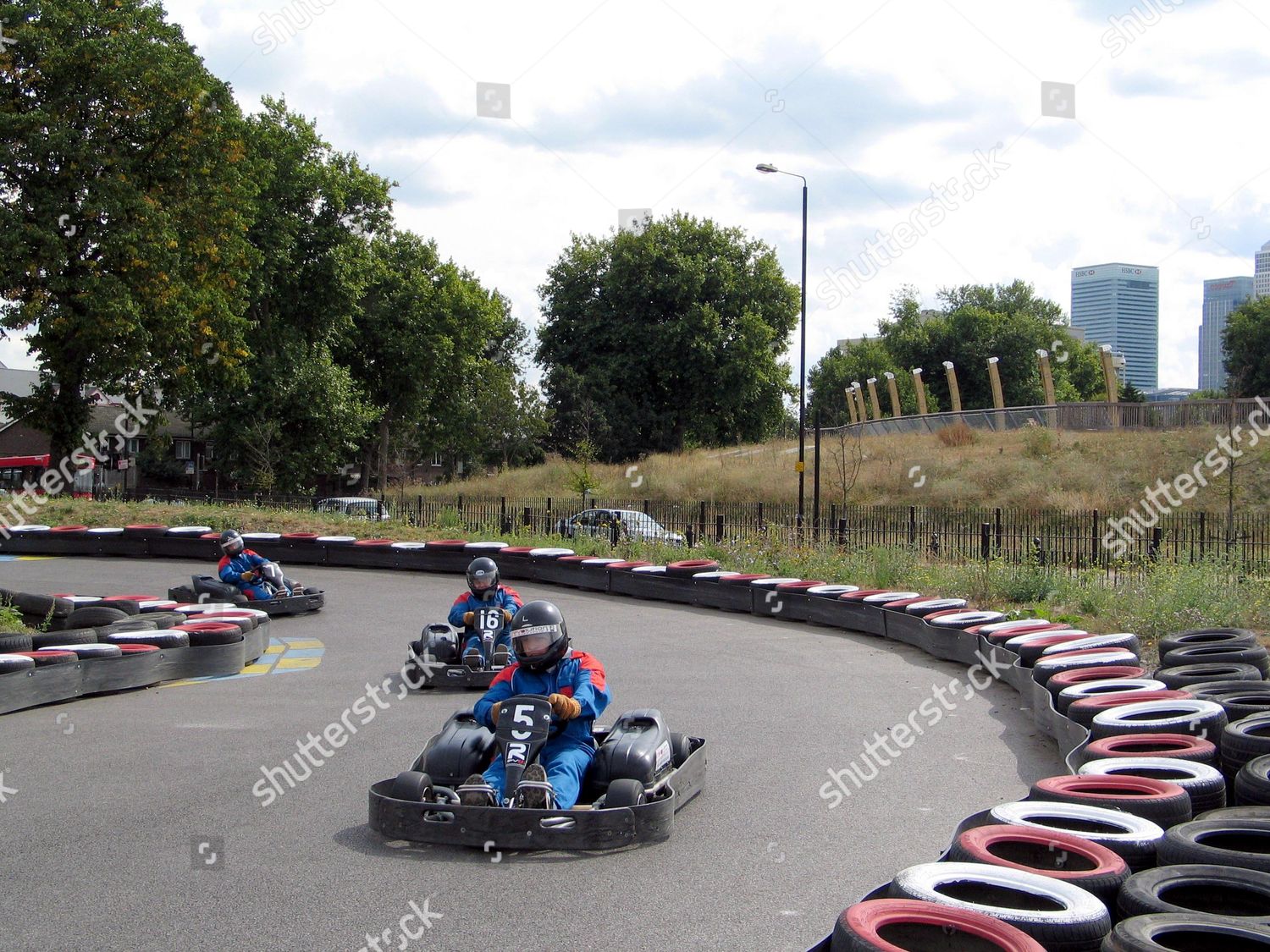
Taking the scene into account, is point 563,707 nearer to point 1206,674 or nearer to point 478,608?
point 478,608

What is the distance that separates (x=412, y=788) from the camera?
5629 mm

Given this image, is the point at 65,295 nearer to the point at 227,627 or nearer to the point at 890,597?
the point at 227,627

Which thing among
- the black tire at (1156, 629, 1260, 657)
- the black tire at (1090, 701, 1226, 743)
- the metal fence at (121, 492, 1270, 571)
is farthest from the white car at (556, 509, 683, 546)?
the black tire at (1090, 701, 1226, 743)

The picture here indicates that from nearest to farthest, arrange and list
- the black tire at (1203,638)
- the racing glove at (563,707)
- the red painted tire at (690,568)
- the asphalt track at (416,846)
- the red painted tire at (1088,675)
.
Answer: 1. the asphalt track at (416,846)
2. the racing glove at (563,707)
3. the red painted tire at (1088,675)
4. the black tire at (1203,638)
5. the red painted tire at (690,568)

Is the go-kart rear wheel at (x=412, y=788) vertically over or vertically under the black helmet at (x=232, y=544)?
under

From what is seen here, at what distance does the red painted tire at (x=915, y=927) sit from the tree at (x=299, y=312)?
121ft

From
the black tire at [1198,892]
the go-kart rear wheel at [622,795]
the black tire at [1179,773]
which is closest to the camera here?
the black tire at [1198,892]

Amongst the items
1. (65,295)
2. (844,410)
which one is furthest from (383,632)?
(844,410)

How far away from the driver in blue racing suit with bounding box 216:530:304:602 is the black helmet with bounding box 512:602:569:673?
9.73 m

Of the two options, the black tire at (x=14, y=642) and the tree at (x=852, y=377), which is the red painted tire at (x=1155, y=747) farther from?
the tree at (x=852, y=377)

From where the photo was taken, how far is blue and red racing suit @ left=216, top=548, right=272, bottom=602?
15166 mm

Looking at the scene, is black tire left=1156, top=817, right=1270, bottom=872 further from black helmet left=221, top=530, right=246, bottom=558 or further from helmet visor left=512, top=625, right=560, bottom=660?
black helmet left=221, top=530, right=246, bottom=558

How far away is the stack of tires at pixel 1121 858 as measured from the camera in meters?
3.45

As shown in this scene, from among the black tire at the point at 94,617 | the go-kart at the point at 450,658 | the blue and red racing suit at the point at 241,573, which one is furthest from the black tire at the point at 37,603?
the go-kart at the point at 450,658
